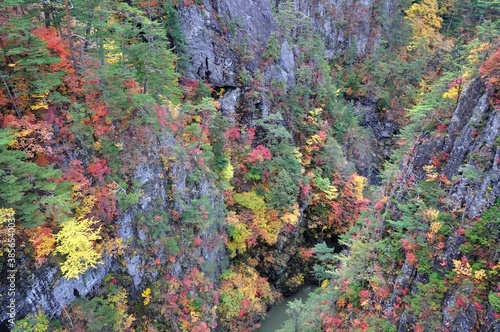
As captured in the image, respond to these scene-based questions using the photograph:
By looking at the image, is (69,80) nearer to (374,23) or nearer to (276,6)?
(276,6)

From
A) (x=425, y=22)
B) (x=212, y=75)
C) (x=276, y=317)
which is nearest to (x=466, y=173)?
(x=276, y=317)

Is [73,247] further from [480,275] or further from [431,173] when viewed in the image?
[431,173]

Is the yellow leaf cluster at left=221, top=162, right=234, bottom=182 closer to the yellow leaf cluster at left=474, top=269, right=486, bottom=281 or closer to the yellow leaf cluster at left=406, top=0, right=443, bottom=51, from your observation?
the yellow leaf cluster at left=474, top=269, right=486, bottom=281

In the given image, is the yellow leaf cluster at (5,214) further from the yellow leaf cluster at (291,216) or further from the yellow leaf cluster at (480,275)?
the yellow leaf cluster at (291,216)

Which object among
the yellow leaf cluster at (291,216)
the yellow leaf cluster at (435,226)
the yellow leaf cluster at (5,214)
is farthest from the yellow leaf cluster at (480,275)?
the yellow leaf cluster at (5,214)

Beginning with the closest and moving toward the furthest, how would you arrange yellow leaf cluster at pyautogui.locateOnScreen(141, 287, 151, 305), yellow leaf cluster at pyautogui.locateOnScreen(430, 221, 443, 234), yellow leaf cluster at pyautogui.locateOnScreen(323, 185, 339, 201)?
1. yellow leaf cluster at pyautogui.locateOnScreen(430, 221, 443, 234)
2. yellow leaf cluster at pyautogui.locateOnScreen(141, 287, 151, 305)
3. yellow leaf cluster at pyautogui.locateOnScreen(323, 185, 339, 201)

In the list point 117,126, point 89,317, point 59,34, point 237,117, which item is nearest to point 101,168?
point 117,126


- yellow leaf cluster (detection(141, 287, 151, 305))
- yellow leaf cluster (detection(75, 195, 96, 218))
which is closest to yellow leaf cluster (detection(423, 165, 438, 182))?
yellow leaf cluster (detection(141, 287, 151, 305))

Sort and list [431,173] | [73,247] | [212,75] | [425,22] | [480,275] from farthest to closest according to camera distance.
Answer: [425,22] < [212,75] < [431,173] < [73,247] < [480,275]
